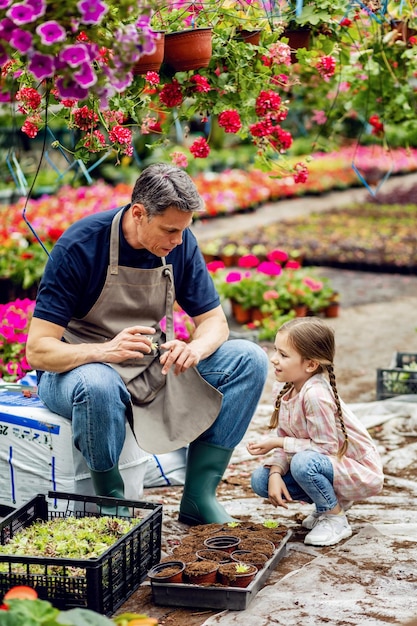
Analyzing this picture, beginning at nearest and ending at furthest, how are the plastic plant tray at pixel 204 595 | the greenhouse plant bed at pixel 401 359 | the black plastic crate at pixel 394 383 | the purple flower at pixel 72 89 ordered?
the purple flower at pixel 72 89 < the plastic plant tray at pixel 204 595 < the black plastic crate at pixel 394 383 < the greenhouse plant bed at pixel 401 359

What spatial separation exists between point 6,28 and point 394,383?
3612mm

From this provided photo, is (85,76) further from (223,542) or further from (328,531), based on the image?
(328,531)

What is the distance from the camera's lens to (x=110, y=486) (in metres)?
3.41

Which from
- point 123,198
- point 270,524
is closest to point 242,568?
point 270,524

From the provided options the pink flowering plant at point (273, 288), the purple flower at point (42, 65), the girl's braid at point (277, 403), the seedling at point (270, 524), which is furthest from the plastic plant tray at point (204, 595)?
the pink flowering plant at point (273, 288)

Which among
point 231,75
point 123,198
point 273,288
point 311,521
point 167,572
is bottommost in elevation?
point 123,198

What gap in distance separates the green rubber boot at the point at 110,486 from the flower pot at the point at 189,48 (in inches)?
58.9

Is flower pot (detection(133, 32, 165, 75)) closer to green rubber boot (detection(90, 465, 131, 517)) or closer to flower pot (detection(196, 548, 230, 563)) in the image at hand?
green rubber boot (detection(90, 465, 131, 517))

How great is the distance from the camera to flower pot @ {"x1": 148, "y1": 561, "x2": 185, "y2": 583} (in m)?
2.98

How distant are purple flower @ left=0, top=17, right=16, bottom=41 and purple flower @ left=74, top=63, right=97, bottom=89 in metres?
0.17

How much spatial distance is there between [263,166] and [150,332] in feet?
4.26

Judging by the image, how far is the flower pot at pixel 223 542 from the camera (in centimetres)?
321

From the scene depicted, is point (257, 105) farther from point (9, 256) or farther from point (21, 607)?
point (9, 256)

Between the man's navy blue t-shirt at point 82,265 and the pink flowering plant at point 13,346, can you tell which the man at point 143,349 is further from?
the pink flowering plant at point 13,346
